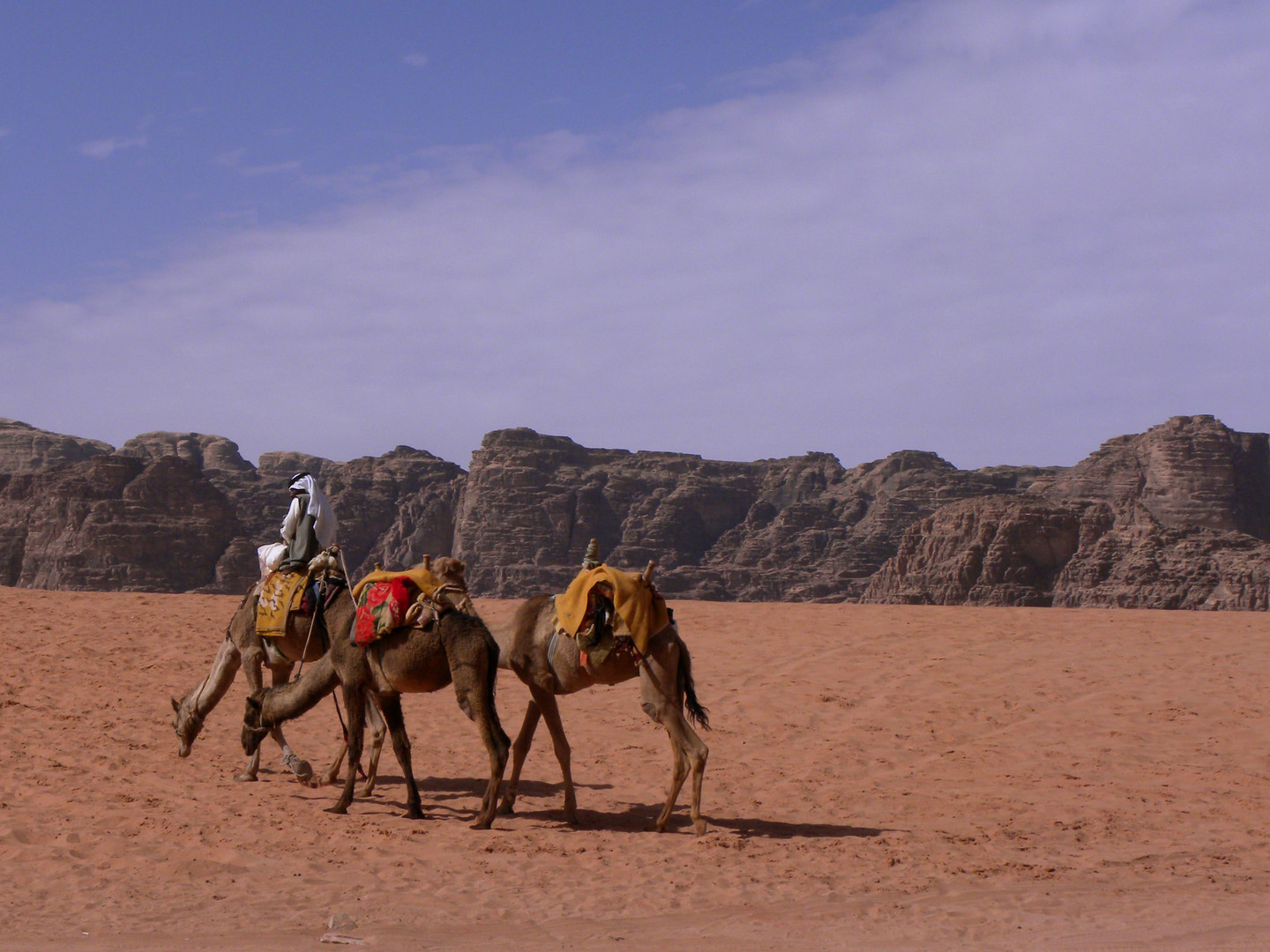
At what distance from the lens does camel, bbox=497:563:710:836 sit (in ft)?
32.7

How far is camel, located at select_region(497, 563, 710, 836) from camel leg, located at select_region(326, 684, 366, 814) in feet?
3.90

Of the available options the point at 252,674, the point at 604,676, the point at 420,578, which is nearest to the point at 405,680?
the point at 420,578

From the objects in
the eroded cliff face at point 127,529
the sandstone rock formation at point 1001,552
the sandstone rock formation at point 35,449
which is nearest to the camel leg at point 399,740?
the sandstone rock formation at point 1001,552

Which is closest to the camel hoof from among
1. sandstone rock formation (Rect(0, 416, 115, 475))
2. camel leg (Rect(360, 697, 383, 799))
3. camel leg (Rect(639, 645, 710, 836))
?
camel leg (Rect(360, 697, 383, 799))

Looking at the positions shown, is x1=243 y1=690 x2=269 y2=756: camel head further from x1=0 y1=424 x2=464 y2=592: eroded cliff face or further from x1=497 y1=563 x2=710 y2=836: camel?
x1=0 y1=424 x2=464 y2=592: eroded cliff face

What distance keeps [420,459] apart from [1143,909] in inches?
4877

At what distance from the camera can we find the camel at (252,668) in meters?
11.3

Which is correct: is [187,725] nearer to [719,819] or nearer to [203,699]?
[203,699]

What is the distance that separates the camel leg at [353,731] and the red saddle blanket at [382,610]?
0.44 meters

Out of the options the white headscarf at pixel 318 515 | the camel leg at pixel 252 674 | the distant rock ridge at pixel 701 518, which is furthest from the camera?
the distant rock ridge at pixel 701 518

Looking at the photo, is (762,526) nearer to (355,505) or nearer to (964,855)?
(355,505)

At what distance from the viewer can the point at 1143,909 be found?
848cm

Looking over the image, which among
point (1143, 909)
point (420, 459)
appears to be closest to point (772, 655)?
point (1143, 909)

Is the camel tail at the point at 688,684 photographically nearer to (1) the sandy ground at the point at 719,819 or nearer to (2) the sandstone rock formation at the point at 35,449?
(1) the sandy ground at the point at 719,819
